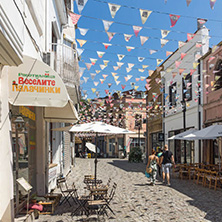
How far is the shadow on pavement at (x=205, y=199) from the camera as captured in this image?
7.61m

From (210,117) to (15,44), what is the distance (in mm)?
15296

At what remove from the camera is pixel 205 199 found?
9539 millimetres

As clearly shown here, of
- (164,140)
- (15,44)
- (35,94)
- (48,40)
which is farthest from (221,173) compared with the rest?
(164,140)

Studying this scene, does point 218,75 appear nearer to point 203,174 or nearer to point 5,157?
point 203,174

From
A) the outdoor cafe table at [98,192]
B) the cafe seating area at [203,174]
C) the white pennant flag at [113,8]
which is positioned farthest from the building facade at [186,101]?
the outdoor cafe table at [98,192]

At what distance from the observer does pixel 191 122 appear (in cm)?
1977

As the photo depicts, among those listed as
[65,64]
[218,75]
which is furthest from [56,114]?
[218,75]

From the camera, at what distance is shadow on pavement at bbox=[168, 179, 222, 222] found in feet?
25.0

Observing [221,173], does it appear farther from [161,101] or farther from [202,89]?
[161,101]

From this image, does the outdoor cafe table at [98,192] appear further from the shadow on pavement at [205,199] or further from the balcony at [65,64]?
the balcony at [65,64]

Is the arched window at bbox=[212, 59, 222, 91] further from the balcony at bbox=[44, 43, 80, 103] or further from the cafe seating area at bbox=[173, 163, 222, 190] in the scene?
the balcony at bbox=[44, 43, 80, 103]

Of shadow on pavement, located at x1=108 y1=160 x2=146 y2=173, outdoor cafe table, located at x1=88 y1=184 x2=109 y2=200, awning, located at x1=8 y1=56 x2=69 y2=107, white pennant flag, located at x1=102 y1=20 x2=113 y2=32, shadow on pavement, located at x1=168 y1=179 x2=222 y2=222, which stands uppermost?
white pennant flag, located at x1=102 y1=20 x2=113 y2=32

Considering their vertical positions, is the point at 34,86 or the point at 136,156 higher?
the point at 34,86

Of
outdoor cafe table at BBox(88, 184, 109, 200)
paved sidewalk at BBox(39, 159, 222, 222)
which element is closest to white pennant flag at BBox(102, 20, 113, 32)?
outdoor cafe table at BBox(88, 184, 109, 200)
